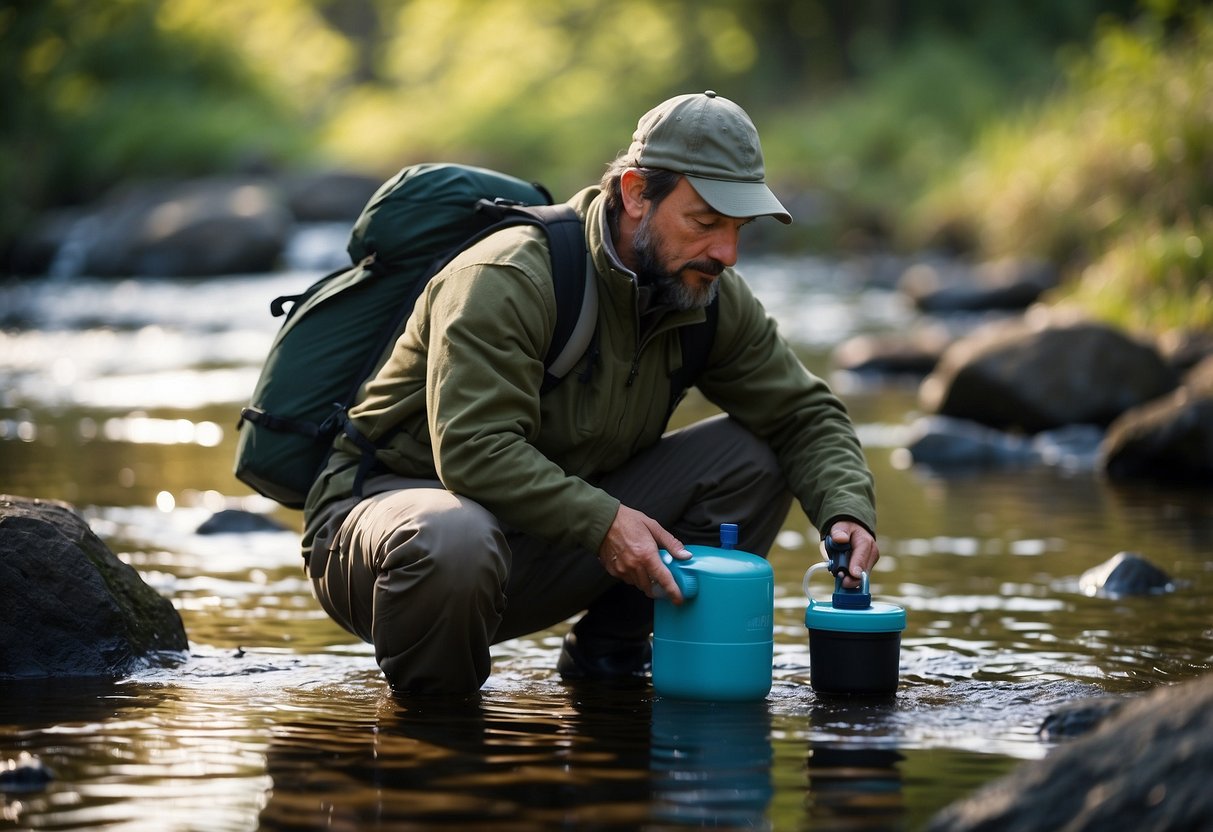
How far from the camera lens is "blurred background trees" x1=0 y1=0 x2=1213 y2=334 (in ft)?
47.5

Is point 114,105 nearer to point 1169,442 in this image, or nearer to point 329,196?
point 329,196

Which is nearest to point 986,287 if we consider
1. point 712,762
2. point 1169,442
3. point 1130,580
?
point 1169,442

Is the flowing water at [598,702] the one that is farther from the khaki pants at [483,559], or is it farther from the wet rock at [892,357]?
the wet rock at [892,357]

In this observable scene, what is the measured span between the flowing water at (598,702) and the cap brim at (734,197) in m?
1.12

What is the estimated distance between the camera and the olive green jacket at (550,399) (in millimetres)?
3859

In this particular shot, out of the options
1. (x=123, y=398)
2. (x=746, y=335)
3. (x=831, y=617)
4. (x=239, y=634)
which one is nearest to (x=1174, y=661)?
(x=831, y=617)

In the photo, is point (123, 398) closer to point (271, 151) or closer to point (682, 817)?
point (682, 817)

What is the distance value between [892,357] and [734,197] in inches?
355

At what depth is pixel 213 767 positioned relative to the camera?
348 centimetres

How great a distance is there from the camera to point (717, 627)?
393 cm

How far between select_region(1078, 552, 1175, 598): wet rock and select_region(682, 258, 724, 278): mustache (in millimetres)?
2238

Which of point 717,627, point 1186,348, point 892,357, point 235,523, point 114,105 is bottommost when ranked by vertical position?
point 717,627

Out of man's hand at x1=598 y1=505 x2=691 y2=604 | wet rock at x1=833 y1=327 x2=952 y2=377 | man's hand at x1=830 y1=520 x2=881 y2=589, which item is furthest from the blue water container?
wet rock at x1=833 y1=327 x2=952 y2=377

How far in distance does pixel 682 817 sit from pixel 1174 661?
196cm
